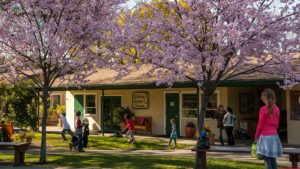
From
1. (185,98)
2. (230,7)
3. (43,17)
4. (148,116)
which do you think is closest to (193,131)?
(185,98)

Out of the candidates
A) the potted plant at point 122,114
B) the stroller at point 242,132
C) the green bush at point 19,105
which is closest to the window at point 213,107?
the stroller at point 242,132

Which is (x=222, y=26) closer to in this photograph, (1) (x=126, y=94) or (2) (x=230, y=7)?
(2) (x=230, y=7)

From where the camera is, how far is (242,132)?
2141cm

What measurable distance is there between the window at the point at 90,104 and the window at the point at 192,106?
24.4ft

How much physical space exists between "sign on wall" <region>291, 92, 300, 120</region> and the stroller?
3.04 meters

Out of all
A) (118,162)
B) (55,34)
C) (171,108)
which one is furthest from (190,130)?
(55,34)

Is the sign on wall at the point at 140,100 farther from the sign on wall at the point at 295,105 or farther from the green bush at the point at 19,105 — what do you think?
the sign on wall at the point at 295,105

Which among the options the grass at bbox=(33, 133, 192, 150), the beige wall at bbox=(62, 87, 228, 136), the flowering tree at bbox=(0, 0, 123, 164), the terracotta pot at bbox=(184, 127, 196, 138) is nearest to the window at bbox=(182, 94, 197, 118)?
the beige wall at bbox=(62, 87, 228, 136)

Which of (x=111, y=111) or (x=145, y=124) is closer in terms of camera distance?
(x=145, y=124)

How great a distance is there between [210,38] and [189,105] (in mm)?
12371

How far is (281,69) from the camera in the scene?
36.7 ft

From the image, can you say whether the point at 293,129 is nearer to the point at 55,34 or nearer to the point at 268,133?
the point at 55,34

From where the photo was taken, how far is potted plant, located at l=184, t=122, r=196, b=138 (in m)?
22.5

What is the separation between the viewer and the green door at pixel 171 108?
2369 cm
